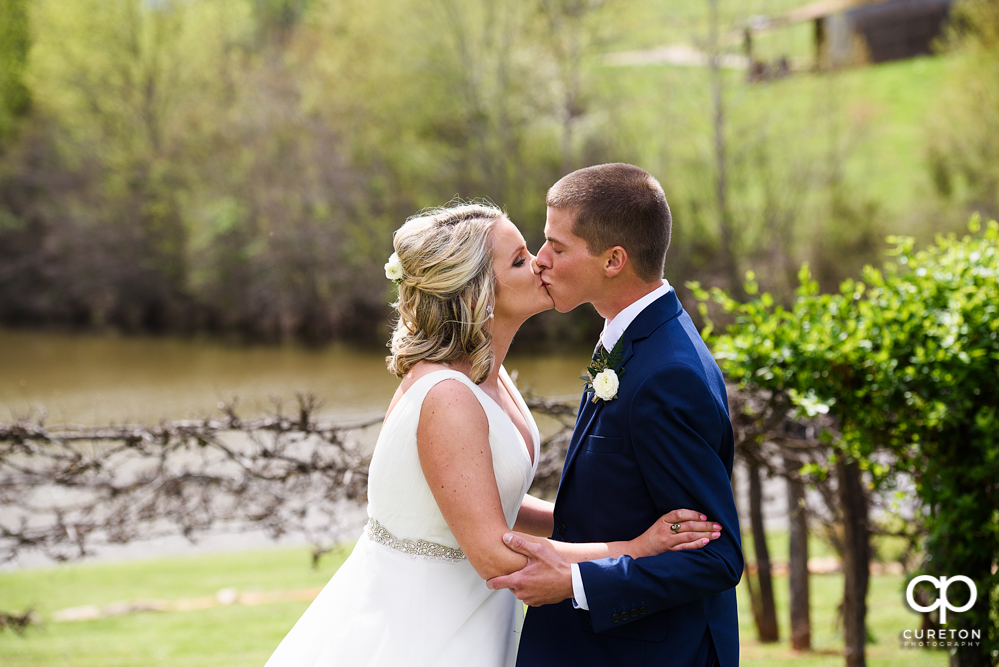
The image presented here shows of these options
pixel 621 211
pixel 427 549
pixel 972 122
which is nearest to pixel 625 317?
pixel 621 211

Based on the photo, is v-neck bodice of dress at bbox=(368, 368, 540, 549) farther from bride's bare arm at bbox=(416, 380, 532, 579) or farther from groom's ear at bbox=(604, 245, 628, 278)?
groom's ear at bbox=(604, 245, 628, 278)

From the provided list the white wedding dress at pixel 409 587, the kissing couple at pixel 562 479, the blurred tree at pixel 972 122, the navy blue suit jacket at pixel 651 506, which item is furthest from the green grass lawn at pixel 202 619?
the blurred tree at pixel 972 122

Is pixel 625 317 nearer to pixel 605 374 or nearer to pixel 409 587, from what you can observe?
pixel 605 374

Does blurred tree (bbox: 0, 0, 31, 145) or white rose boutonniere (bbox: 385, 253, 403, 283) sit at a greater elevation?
blurred tree (bbox: 0, 0, 31, 145)

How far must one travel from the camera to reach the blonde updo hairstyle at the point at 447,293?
2.70 metres

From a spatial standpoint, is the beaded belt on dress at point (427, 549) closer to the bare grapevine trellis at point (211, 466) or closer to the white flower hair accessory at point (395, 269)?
the white flower hair accessory at point (395, 269)

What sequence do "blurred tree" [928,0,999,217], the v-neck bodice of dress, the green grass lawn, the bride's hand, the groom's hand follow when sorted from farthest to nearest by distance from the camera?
"blurred tree" [928,0,999,217], the green grass lawn, the v-neck bodice of dress, the groom's hand, the bride's hand

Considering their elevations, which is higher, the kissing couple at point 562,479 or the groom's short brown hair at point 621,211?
the groom's short brown hair at point 621,211

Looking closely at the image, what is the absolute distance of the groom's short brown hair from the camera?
8.06 ft

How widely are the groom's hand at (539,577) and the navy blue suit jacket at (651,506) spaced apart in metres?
0.08

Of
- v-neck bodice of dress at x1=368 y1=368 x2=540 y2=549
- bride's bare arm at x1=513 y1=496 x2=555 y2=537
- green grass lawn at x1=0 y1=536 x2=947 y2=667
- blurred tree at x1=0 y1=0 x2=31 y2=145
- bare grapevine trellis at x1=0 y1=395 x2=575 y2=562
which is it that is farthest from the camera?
blurred tree at x1=0 y1=0 x2=31 y2=145

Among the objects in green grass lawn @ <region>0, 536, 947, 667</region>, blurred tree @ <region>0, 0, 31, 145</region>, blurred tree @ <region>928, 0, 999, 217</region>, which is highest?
blurred tree @ <region>0, 0, 31, 145</region>

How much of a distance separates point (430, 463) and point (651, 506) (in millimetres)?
682

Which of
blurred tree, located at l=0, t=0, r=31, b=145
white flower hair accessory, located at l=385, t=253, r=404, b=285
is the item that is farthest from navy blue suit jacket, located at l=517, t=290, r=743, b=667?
blurred tree, located at l=0, t=0, r=31, b=145
